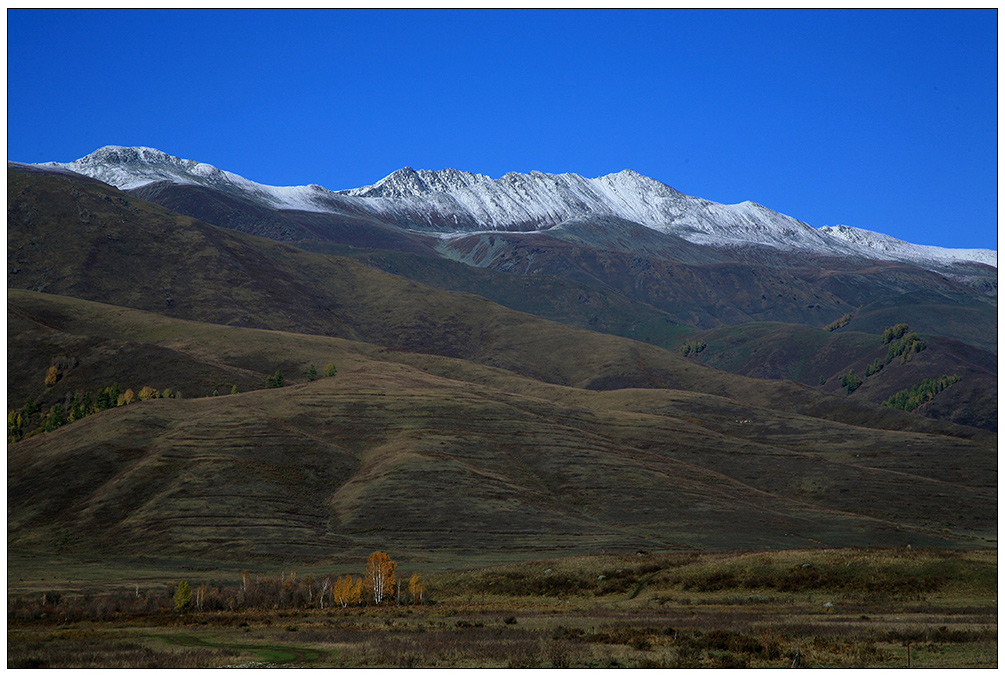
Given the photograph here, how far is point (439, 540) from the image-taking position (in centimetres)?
11519

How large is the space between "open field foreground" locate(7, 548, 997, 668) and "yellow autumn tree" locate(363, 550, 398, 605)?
7.48 ft

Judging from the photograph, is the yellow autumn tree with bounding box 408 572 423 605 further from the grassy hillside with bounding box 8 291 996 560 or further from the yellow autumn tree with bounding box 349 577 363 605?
the grassy hillside with bounding box 8 291 996 560

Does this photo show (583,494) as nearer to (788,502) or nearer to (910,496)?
(788,502)

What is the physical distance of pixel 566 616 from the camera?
56469 millimetres

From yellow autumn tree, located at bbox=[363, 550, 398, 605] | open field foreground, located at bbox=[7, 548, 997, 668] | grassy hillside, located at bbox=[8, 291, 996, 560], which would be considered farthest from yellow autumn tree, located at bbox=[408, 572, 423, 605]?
grassy hillside, located at bbox=[8, 291, 996, 560]

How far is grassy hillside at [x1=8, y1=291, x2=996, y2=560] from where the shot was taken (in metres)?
117

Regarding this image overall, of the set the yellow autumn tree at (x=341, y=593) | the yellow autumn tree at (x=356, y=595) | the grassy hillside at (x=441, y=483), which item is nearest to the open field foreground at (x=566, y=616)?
the yellow autumn tree at (x=341, y=593)

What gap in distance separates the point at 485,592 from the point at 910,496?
334 feet

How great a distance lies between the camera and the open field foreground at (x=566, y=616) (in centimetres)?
3909

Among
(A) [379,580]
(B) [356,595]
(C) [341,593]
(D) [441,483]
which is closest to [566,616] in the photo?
(A) [379,580]

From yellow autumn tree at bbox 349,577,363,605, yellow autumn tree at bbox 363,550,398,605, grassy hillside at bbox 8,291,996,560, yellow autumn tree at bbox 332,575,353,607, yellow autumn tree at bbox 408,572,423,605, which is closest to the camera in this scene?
yellow autumn tree at bbox 332,575,353,607

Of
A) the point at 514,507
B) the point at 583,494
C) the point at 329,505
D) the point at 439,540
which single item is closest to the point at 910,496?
the point at 583,494

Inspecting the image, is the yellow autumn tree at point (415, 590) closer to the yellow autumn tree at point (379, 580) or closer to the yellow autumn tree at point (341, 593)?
the yellow autumn tree at point (379, 580)

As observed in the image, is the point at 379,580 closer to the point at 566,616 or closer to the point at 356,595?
the point at 356,595
